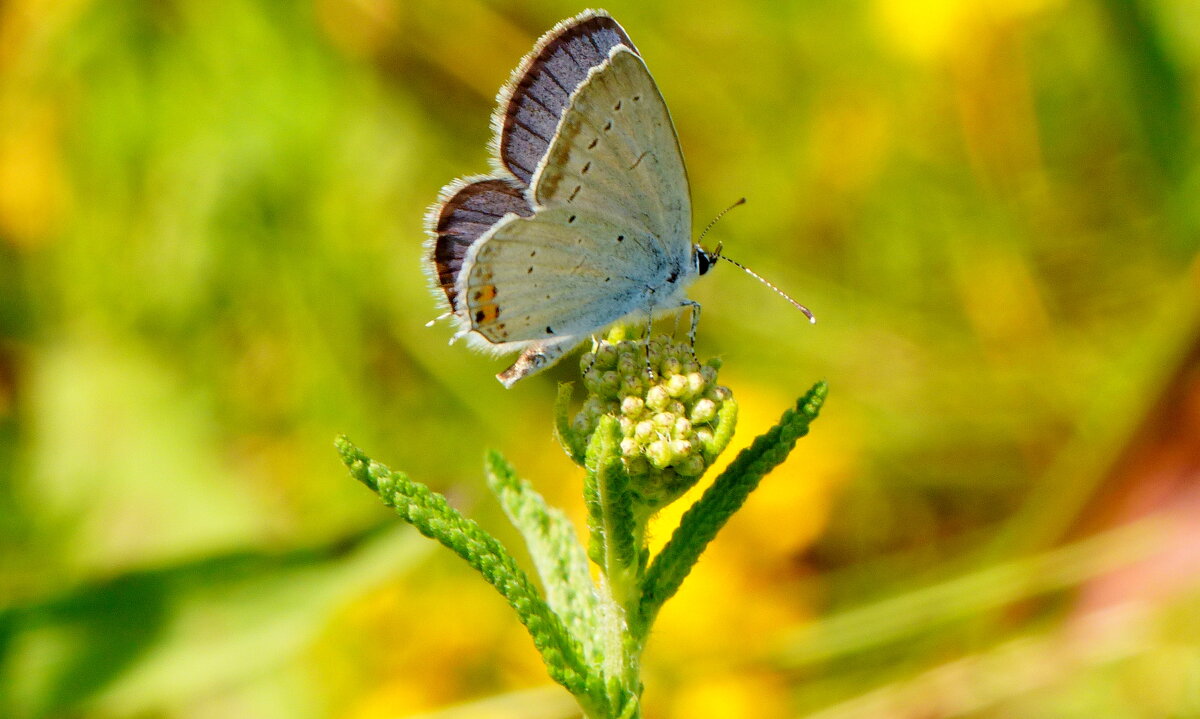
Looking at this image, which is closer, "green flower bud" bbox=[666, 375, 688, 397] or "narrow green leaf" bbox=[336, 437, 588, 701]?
"narrow green leaf" bbox=[336, 437, 588, 701]

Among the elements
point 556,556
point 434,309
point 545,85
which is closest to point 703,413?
point 556,556

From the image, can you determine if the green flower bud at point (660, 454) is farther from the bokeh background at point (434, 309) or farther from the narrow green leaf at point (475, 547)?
the bokeh background at point (434, 309)

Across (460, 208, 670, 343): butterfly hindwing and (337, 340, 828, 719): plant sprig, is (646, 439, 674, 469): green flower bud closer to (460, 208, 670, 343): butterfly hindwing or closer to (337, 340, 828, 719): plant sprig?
(337, 340, 828, 719): plant sprig

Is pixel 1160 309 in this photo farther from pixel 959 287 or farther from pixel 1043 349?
pixel 959 287

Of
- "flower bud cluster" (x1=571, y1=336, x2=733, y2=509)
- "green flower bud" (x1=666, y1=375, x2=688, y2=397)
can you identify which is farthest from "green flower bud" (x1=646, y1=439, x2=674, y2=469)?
"green flower bud" (x1=666, y1=375, x2=688, y2=397)

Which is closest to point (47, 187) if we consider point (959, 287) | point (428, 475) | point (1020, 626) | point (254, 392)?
point (254, 392)

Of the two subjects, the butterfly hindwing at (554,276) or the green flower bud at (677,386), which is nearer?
the green flower bud at (677,386)

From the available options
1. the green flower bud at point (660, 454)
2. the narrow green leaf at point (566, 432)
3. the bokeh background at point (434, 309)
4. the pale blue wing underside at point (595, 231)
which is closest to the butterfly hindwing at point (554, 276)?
the pale blue wing underside at point (595, 231)
